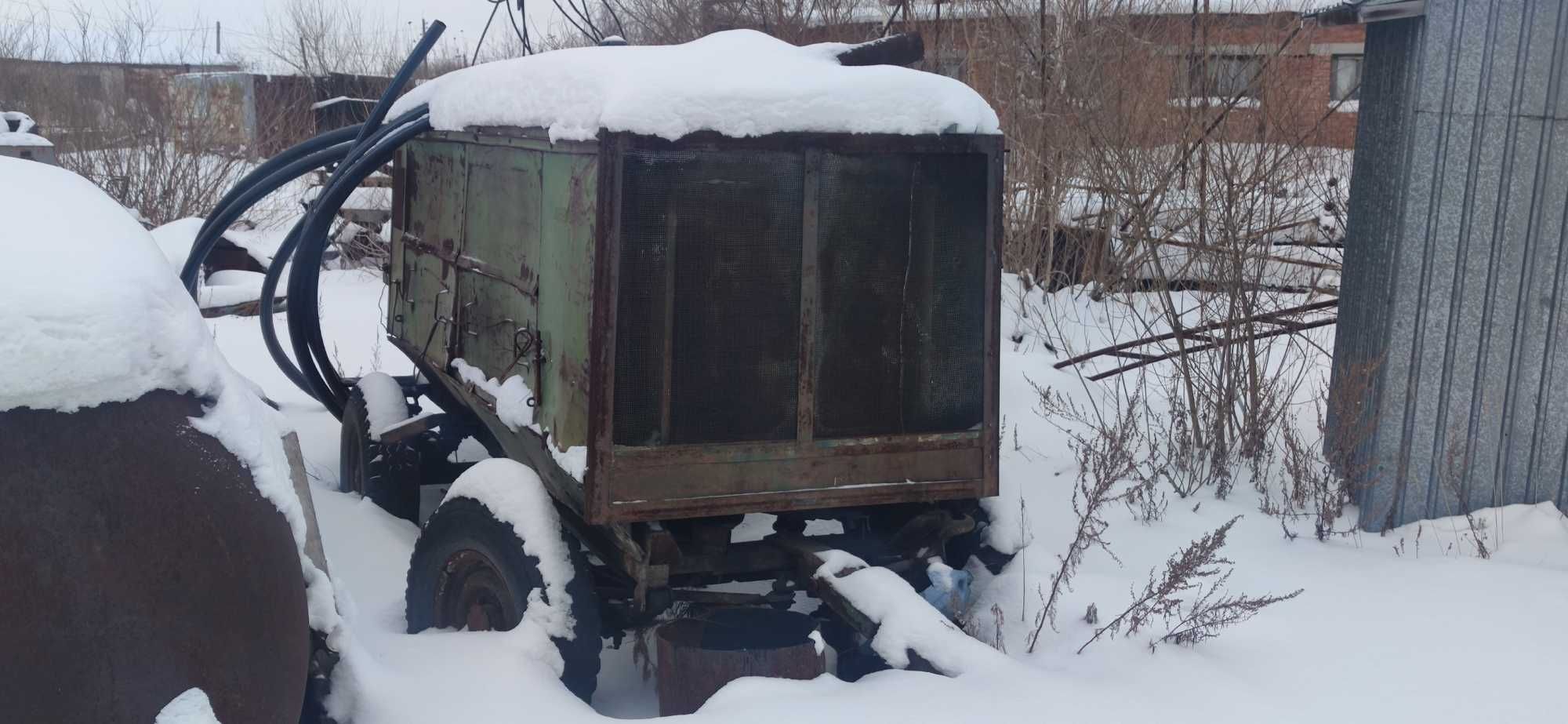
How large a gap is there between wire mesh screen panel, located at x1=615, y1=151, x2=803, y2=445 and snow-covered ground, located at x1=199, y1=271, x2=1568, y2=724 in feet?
2.80

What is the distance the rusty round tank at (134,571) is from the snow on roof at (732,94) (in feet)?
4.94


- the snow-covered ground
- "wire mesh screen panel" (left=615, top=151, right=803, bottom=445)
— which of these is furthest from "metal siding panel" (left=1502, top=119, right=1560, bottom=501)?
"wire mesh screen panel" (left=615, top=151, right=803, bottom=445)

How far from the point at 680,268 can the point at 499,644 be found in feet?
4.36

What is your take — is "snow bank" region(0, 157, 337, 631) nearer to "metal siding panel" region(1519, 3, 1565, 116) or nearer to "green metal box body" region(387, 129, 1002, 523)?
"green metal box body" region(387, 129, 1002, 523)

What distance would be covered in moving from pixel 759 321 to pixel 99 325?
6.35ft

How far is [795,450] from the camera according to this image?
3.96 meters

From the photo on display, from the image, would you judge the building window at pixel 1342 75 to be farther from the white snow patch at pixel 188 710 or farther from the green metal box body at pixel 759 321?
the white snow patch at pixel 188 710

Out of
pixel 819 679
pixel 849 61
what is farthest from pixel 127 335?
pixel 849 61

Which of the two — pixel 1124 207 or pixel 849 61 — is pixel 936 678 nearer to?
pixel 849 61

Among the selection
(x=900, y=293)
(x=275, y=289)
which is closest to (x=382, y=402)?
(x=275, y=289)

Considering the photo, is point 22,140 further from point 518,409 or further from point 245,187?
point 518,409

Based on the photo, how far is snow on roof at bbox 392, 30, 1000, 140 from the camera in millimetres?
3584

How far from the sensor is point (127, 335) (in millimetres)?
2521

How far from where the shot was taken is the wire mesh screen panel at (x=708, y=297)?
146 inches
